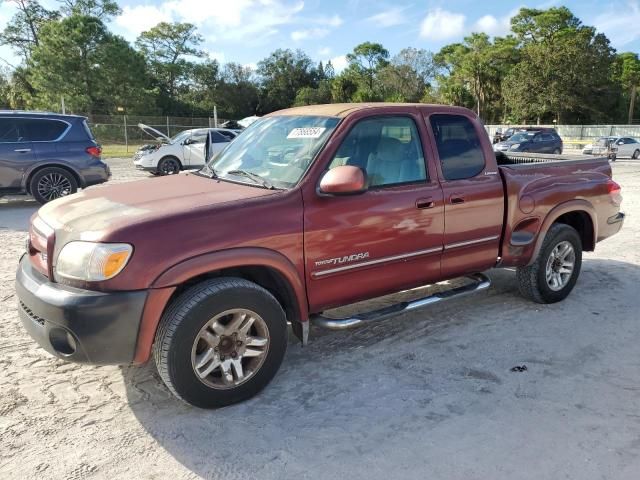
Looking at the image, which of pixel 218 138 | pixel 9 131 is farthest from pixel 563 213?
pixel 218 138

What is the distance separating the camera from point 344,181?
3266mm

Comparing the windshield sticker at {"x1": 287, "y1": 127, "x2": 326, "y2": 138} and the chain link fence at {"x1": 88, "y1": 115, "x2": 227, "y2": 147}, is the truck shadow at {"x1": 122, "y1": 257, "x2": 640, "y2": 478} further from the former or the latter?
the chain link fence at {"x1": 88, "y1": 115, "x2": 227, "y2": 147}

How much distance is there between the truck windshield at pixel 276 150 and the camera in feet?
11.8

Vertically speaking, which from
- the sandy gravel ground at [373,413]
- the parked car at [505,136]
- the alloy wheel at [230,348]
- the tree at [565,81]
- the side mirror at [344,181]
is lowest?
the sandy gravel ground at [373,413]

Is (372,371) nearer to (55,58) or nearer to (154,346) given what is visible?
(154,346)

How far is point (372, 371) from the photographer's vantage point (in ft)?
12.1

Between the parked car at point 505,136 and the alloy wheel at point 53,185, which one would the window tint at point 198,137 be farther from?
the parked car at point 505,136

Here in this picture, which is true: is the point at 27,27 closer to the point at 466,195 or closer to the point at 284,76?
the point at 284,76

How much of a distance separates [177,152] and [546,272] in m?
13.8

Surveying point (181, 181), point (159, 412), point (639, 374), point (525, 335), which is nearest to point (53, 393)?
point (159, 412)

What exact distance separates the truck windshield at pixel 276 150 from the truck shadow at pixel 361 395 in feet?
4.62

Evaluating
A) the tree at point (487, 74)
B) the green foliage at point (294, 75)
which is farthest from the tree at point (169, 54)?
the tree at point (487, 74)

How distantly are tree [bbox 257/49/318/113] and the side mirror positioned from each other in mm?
62174

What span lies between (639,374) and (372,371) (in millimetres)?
1906
